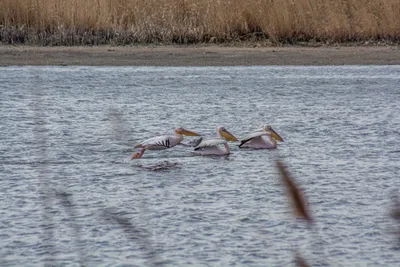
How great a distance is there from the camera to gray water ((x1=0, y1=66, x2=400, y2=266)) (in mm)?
5066

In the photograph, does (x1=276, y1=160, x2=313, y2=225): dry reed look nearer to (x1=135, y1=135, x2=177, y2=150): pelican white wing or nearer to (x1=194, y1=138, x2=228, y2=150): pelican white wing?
(x1=135, y1=135, x2=177, y2=150): pelican white wing

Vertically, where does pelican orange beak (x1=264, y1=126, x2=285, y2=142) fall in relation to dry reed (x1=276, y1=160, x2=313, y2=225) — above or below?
below

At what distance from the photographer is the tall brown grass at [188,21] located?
16016 millimetres

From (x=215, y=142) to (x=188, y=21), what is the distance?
28.7ft

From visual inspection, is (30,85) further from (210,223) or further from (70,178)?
(210,223)

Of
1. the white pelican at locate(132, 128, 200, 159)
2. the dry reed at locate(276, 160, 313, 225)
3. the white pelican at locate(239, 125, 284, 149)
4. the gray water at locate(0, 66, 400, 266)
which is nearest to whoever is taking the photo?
the dry reed at locate(276, 160, 313, 225)

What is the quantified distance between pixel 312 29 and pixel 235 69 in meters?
2.76

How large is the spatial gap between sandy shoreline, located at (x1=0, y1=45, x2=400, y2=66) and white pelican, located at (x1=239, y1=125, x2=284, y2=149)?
21.6ft

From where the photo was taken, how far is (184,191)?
6.48 meters

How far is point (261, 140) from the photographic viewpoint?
313 inches

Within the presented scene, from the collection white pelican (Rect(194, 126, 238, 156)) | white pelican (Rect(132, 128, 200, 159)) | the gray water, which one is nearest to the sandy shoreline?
the gray water

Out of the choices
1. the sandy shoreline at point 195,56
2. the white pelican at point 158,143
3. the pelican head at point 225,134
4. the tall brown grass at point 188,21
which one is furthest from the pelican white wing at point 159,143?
the tall brown grass at point 188,21

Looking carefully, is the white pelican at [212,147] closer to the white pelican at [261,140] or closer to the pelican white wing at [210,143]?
the pelican white wing at [210,143]

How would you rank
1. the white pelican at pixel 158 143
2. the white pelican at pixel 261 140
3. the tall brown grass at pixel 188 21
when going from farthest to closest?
the tall brown grass at pixel 188 21
the white pelican at pixel 261 140
the white pelican at pixel 158 143
